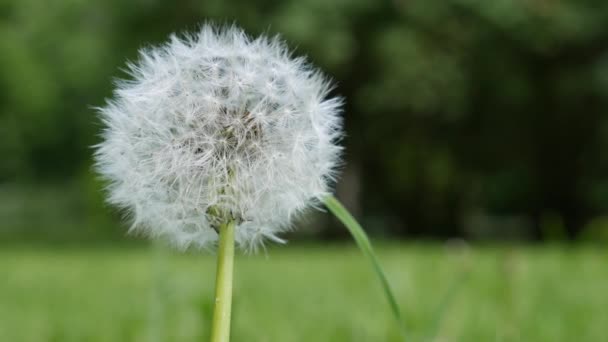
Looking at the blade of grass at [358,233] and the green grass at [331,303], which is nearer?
the blade of grass at [358,233]

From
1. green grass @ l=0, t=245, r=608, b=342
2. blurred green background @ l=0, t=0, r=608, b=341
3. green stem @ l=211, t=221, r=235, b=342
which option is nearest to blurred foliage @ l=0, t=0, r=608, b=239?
blurred green background @ l=0, t=0, r=608, b=341

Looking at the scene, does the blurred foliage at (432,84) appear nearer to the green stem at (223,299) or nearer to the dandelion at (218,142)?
the dandelion at (218,142)

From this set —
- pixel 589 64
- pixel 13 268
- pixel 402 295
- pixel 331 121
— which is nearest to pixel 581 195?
pixel 589 64

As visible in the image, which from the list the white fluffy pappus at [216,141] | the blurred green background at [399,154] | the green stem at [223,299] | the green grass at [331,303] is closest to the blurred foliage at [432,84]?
the blurred green background at [399,154]

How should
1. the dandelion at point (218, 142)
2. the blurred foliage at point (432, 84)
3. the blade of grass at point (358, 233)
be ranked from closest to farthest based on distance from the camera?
the dandelion at point (218, 142) → the blade of grass at point (358, 233) → the blurred foliage at point (432, 84)

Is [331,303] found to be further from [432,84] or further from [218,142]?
[432,84]

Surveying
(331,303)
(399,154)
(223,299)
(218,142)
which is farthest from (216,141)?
(399,154)

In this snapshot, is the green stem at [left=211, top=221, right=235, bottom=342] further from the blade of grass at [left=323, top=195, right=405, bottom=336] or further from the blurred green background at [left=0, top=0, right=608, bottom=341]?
the blurred green background at [left=0, top=0, right=608, bottom=341]
